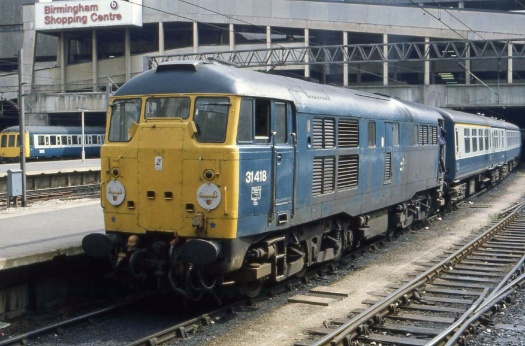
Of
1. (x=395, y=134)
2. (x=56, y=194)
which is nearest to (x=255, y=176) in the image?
(x=395, y=134)

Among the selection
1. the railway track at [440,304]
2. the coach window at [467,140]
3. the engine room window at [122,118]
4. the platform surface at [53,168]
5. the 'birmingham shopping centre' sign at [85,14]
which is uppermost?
the 'birmingham shopping centre' sign at [85,14]

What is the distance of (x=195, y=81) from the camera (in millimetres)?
9773

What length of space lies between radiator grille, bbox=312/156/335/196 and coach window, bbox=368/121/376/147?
2.00 metres

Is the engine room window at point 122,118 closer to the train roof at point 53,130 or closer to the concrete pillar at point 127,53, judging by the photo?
the train roof at point 53,130

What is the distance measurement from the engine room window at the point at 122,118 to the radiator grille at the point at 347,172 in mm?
3942

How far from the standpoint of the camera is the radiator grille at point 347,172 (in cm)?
1252

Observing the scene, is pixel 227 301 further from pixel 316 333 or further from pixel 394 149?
pixel 394 149

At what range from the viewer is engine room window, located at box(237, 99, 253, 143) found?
9.55m

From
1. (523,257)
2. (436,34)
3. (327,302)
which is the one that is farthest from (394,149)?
(436,34)

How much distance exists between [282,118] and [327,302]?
288 cm

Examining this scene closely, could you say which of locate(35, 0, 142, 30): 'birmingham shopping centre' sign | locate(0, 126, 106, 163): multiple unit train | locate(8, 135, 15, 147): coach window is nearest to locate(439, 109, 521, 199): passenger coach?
locate(0, 126, 106, 163): multiple unit train

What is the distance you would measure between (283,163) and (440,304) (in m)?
3.34

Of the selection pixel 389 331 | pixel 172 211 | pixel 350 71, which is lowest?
pixel 389 331

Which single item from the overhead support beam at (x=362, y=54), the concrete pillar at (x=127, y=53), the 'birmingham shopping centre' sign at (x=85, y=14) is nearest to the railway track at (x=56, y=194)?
the overhead support beam at (x=362, y=54)
